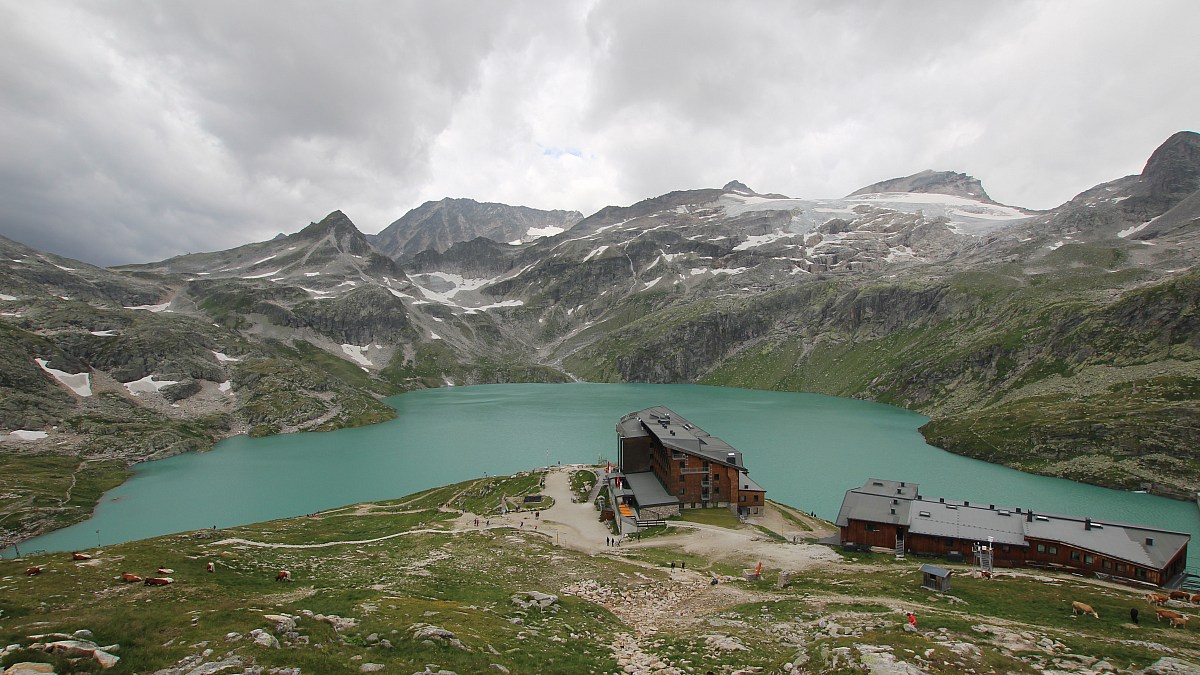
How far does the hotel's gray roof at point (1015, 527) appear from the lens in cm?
3888

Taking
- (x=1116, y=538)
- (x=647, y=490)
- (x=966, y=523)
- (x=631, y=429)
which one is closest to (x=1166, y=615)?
(x=1116, y=538)

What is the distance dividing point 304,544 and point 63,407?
130m

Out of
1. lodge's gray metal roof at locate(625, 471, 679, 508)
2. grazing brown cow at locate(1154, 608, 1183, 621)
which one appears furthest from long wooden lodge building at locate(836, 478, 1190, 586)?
lodge's gray metal roof at locate(625, 471, 679, 508)

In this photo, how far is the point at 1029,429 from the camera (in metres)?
101

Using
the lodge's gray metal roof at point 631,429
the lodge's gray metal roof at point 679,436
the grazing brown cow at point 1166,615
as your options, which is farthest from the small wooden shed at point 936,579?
the lodge's gray metal roof at point 631,429

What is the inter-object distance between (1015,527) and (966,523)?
3449mm

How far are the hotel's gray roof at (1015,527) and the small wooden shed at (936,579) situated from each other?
585 inches

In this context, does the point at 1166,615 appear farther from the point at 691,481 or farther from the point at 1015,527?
the point at 691,481

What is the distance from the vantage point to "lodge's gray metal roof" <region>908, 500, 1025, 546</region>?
4347 cm

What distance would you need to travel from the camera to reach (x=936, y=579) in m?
32.0

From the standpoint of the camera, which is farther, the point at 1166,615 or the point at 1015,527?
the point at 1015,527

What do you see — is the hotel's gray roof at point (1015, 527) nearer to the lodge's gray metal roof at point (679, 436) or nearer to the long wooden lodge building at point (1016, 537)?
the long wooden lodge building at point (1016, 537)

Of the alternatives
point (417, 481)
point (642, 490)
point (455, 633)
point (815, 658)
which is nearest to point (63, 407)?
point (417, 481)

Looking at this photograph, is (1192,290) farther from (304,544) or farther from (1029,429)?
(304,544)
